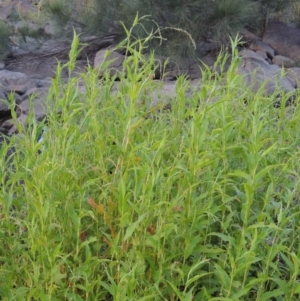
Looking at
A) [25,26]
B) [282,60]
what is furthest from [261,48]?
[25,26]

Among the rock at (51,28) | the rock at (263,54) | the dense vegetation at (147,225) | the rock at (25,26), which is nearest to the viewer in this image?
the dense vegetation at (147,225)

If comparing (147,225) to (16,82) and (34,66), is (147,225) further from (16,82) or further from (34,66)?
(34,66)

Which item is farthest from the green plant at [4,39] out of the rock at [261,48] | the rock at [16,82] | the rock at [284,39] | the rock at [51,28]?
the rock at [284,39]

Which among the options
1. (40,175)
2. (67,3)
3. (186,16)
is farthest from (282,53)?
(40,175)

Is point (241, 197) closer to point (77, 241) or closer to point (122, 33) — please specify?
point (77, 241)

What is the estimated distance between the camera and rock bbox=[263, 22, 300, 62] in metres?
6.46

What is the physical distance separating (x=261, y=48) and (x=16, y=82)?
2547 millimetres

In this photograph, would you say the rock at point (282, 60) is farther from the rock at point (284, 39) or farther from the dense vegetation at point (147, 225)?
the dense vegetation at point (147, 225)

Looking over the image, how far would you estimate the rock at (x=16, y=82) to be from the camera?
5.21m

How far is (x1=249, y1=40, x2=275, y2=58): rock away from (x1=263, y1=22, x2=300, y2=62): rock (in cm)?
18

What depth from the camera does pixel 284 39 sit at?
21.7ft

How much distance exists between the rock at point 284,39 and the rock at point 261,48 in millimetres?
181

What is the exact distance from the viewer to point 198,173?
1498mm

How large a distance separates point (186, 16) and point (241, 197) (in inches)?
167
